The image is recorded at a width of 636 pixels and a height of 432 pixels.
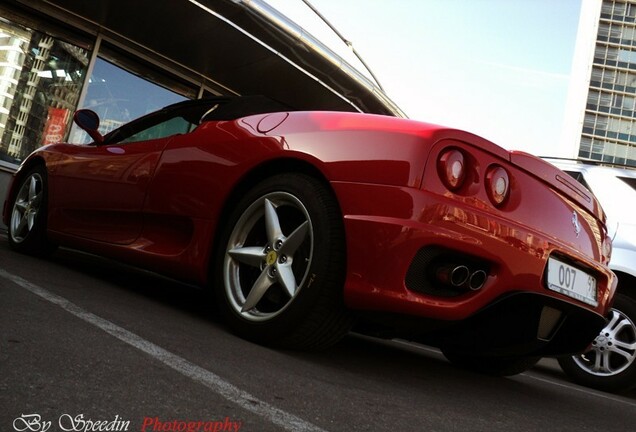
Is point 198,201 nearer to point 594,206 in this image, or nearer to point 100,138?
point 100,138

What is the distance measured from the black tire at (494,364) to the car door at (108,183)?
1.95 meters

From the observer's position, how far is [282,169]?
2.74 m

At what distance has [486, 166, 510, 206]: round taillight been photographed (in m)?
2.37

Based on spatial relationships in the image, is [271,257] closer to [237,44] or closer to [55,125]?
[237,44]

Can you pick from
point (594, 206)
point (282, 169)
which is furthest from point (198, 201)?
point (594, 206)

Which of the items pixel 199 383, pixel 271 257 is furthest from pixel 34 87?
pixel 199 383

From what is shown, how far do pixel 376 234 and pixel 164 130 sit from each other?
6.51ft

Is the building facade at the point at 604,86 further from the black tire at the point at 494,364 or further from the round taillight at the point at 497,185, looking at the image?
the round taillight at the point at 497,185

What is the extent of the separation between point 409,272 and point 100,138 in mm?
2846

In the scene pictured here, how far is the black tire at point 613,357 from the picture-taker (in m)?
4.06

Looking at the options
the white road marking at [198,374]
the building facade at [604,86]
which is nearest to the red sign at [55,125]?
the white road marking at [198,374]

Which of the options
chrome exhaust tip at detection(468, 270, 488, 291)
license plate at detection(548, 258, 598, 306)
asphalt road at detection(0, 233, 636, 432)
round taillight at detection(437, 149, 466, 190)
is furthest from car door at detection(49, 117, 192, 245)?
license plate at detection(548, 258, 598, 306)

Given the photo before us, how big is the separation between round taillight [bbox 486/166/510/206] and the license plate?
31 cm

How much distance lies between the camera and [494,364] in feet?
11.0
